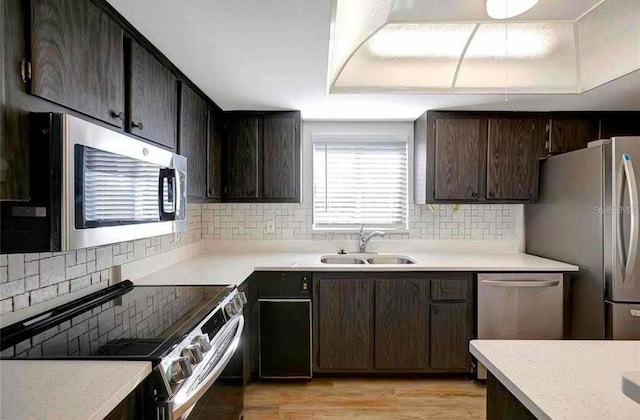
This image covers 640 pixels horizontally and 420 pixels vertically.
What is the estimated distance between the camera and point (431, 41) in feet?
7.44

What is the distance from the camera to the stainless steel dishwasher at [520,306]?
8.21 ft

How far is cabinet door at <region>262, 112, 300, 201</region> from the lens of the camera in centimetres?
289

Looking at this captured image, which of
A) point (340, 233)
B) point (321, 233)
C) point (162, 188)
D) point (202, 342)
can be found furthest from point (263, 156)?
point (202, 342)

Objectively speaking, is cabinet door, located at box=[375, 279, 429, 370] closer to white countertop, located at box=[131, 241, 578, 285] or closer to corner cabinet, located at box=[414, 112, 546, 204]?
white countertop, located at box=[131, 241, 578, 285]

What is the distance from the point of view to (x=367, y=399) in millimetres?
2348

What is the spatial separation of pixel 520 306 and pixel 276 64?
238 centimetres

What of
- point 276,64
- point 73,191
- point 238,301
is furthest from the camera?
point 276,64

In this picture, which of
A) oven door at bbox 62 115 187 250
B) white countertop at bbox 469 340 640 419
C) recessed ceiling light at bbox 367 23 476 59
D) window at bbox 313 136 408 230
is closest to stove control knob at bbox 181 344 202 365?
oven door at bbox 62 115 187 250

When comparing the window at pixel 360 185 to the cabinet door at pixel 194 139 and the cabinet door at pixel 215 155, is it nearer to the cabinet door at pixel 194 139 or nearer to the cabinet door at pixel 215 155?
the cabinet door at pixel 215 155

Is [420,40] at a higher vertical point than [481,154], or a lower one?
higher

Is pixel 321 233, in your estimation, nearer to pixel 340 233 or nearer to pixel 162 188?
pixel 340 233

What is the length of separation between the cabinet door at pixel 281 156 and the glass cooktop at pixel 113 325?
1274mm

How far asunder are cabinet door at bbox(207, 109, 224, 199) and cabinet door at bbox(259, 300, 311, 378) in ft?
3.21

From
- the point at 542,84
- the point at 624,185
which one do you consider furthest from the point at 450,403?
the point at 542,84
